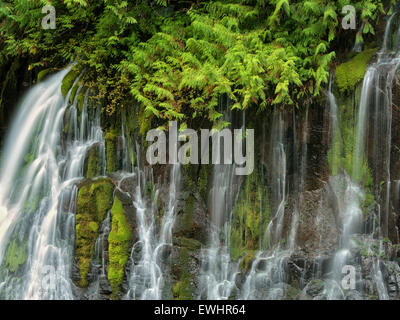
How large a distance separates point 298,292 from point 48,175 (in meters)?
5.84

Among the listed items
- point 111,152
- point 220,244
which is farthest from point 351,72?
point 111,152

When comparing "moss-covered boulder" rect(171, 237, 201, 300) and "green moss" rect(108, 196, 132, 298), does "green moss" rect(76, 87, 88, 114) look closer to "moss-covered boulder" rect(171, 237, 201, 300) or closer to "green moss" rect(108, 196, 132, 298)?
"green moss" rect(108, 196, 132, 298)

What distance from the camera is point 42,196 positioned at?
26.0 feet

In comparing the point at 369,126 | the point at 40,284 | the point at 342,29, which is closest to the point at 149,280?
the point at 40,284

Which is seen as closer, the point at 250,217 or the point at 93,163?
the point at 250,217

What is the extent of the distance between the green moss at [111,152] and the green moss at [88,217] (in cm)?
46

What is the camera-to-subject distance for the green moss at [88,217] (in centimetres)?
754

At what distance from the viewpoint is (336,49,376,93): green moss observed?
22.2 ft

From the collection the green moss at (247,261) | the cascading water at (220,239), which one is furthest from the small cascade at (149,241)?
the green moss at (247,261)

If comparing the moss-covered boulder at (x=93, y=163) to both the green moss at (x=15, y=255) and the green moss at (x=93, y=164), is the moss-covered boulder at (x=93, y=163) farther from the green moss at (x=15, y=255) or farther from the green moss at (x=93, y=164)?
the green moss at (x=15, y=255)

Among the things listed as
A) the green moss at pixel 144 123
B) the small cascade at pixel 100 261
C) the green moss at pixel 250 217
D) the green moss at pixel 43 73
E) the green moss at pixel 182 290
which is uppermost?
the green moss at pixel 43 73

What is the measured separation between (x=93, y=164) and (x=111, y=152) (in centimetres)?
47

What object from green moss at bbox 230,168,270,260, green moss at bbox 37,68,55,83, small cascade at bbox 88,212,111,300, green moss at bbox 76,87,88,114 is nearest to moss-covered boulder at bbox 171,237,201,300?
green moss at bbox 230,168,270,260

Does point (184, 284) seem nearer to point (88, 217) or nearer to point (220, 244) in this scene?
point (220, 244)
